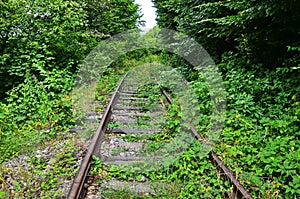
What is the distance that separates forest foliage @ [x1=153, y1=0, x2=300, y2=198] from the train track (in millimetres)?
273

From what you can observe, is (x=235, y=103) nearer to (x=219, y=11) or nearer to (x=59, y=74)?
(x=219, y=11)

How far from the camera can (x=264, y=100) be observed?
4820 millimetres

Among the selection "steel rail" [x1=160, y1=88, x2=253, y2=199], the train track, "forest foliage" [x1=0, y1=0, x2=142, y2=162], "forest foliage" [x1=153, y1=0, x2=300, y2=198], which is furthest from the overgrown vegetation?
"forest foliage" [x1=153, y1=0, x2=300, y2=198]

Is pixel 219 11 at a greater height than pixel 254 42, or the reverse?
pixel 219 11

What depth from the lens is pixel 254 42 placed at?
225 inches

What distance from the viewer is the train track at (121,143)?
2.85m

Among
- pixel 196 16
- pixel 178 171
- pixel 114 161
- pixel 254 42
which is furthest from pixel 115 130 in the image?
pixel 196 16

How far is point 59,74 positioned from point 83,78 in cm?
134

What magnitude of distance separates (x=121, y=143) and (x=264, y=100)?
295 centimetres

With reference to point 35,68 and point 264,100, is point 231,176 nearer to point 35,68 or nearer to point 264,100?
point 264,100

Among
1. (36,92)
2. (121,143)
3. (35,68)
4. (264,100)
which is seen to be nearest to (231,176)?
(121,143)

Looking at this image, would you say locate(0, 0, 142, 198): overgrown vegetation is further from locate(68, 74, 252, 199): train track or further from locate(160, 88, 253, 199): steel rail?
locate(160, 88, 253, 199): steel rail

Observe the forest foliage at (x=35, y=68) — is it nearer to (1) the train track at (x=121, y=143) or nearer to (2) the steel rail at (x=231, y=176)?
(1) the train track at (x=121, y=143)

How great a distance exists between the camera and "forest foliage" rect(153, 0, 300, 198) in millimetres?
A: 3135
